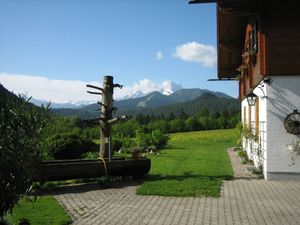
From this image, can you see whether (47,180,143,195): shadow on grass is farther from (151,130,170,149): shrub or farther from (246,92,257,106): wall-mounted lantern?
(151,130,170,149): shrub

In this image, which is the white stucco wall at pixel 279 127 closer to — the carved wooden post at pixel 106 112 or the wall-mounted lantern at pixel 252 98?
the wall-mounted lantern at pixel 252 98

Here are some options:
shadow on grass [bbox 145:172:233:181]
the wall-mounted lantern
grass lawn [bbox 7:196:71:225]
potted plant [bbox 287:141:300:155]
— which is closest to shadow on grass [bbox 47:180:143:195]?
shadow on grass [bbox 145:172:233:181]

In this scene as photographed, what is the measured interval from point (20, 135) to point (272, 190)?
284 inches

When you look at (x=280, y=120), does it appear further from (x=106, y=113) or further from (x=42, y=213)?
(x=42, y=213)

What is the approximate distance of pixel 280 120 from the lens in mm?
12820

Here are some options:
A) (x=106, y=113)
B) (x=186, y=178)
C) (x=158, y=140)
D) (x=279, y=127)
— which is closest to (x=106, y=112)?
(x=106, y=113)

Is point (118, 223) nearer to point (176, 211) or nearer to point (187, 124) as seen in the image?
point (176, 211)

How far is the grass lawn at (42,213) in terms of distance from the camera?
7.85 meters

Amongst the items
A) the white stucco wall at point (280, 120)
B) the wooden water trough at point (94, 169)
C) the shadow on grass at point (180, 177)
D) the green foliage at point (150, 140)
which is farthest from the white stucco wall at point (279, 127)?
the green foliage at point (150, 140)

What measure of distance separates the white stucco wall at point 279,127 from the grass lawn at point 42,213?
634cm

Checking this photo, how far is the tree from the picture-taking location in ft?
19.1

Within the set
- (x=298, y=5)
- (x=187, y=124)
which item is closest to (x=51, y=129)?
(x=298, y=5)

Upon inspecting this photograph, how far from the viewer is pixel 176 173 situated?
14.4m

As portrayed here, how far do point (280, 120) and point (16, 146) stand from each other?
348 inches
